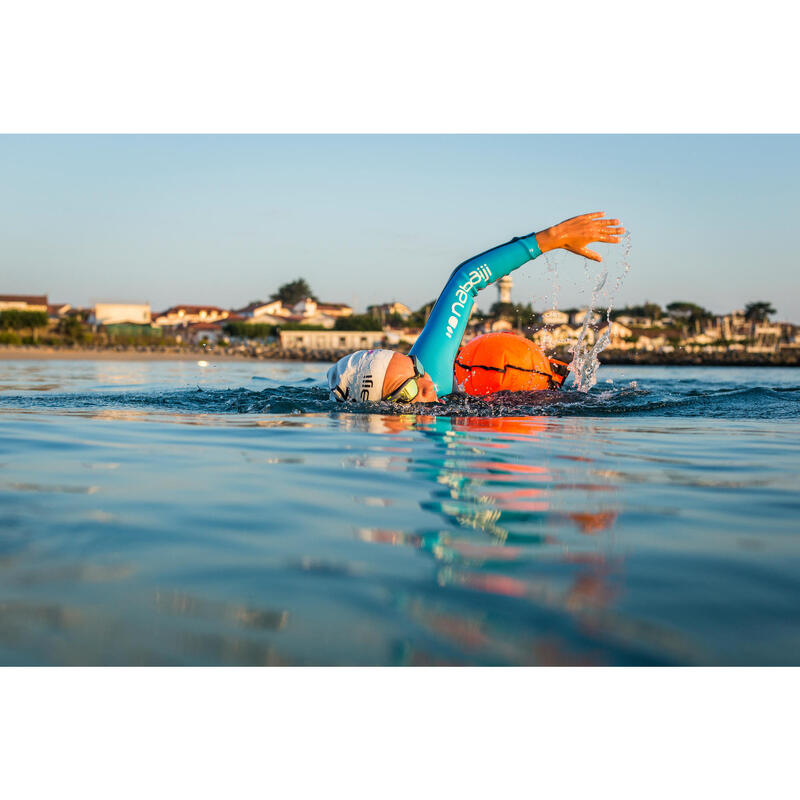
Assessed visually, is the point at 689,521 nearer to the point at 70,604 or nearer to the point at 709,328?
the point at 70,604

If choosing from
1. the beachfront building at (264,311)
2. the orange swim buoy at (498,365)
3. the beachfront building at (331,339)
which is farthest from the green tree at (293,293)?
the orange swim buoy at (498,365)

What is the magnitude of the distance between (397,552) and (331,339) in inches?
3813

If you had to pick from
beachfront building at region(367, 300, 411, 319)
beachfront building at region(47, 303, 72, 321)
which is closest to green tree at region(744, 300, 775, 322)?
beachfront building at region(367, 300, 411, 319)

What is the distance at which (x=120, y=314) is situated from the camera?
354 ft

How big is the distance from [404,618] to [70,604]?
1.08 meters

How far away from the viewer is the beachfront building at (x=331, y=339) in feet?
324

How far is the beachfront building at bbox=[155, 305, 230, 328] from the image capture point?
123438mm

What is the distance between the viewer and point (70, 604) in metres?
2.42

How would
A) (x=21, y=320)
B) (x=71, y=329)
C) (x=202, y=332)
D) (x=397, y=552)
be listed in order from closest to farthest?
(x=397, y=552) < (x=21, y=320) < (x=71, y=329) < (x=202, y=332)

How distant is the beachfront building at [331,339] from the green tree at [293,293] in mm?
53089

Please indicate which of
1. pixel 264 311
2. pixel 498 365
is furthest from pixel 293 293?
pixel 498 365

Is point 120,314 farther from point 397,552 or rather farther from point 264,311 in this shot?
point 397,552

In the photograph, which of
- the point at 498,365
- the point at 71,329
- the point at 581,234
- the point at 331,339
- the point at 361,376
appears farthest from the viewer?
the point at 331,339

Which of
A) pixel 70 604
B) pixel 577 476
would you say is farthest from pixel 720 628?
pixel 577 476
